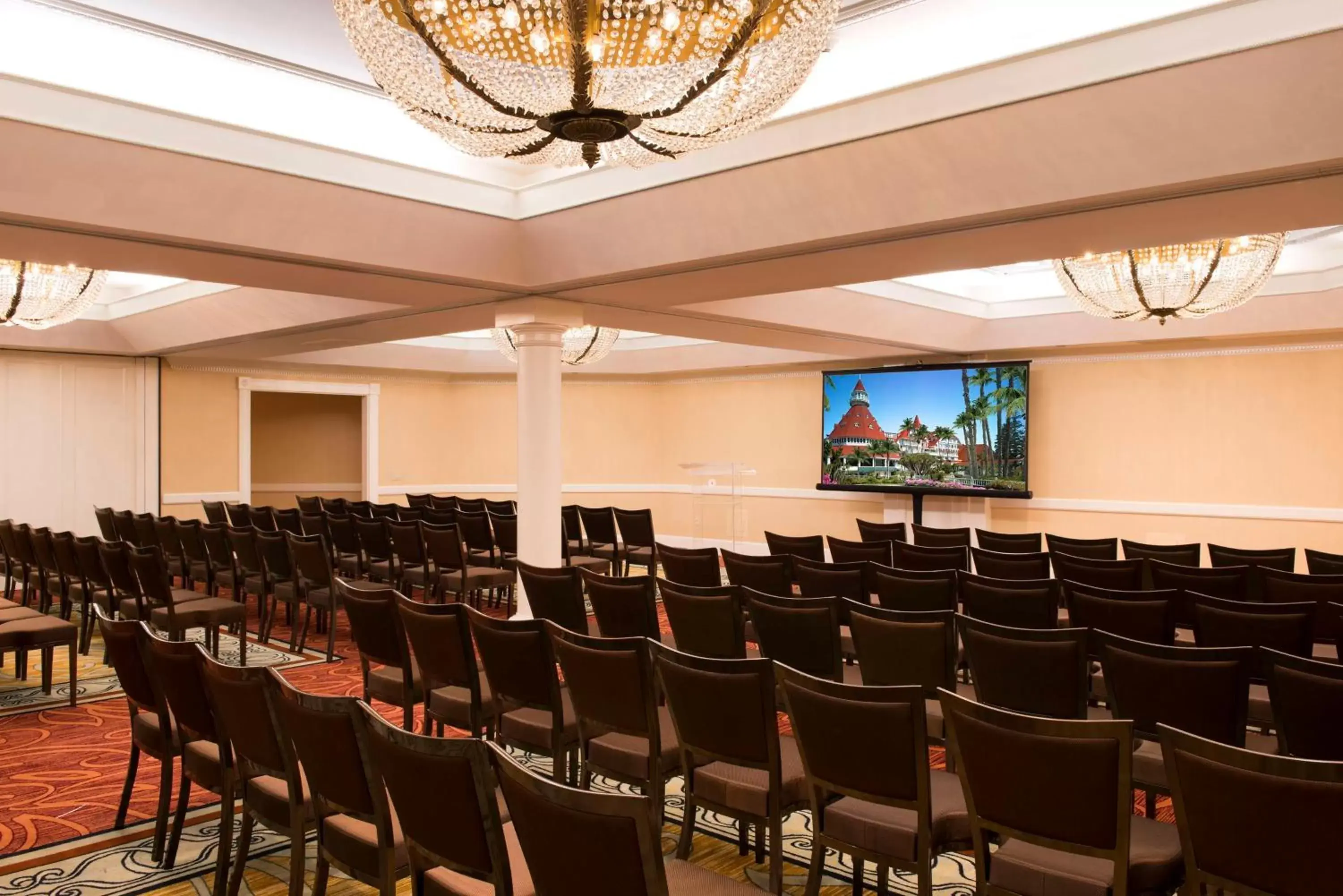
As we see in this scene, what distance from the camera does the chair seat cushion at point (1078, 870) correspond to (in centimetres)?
Result: 245

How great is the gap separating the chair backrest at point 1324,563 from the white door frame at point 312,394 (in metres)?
11.8

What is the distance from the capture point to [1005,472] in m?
11.3

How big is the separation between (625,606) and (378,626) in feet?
3.85

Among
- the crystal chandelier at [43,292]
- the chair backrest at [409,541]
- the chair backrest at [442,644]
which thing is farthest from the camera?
the chair backrest at [409,541]

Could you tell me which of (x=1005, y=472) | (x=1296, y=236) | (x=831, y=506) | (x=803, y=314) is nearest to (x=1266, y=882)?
(x=803, y=314)

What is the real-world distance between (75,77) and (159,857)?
3.90 meters

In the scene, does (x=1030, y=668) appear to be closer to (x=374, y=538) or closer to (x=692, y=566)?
(x=692, y=566)

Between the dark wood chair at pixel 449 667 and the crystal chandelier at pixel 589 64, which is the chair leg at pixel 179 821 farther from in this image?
the crystal chandelier at pixel 589 64

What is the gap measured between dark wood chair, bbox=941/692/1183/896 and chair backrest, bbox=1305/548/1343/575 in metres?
4.57

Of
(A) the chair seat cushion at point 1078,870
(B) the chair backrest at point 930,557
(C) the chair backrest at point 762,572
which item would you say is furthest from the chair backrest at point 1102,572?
(A) the chair seat cushion at point 1078,870

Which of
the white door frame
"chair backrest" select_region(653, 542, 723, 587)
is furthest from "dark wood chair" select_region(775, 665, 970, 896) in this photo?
the white door frame

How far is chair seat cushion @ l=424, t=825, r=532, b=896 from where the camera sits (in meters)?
2.35

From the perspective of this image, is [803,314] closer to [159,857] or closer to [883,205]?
[883,205]

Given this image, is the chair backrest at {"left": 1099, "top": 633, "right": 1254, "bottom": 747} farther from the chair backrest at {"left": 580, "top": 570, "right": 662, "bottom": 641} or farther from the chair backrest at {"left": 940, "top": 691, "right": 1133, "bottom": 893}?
the chair backrest at {"left": 580, "top": 570, "right": 662, "bottom": 641}
